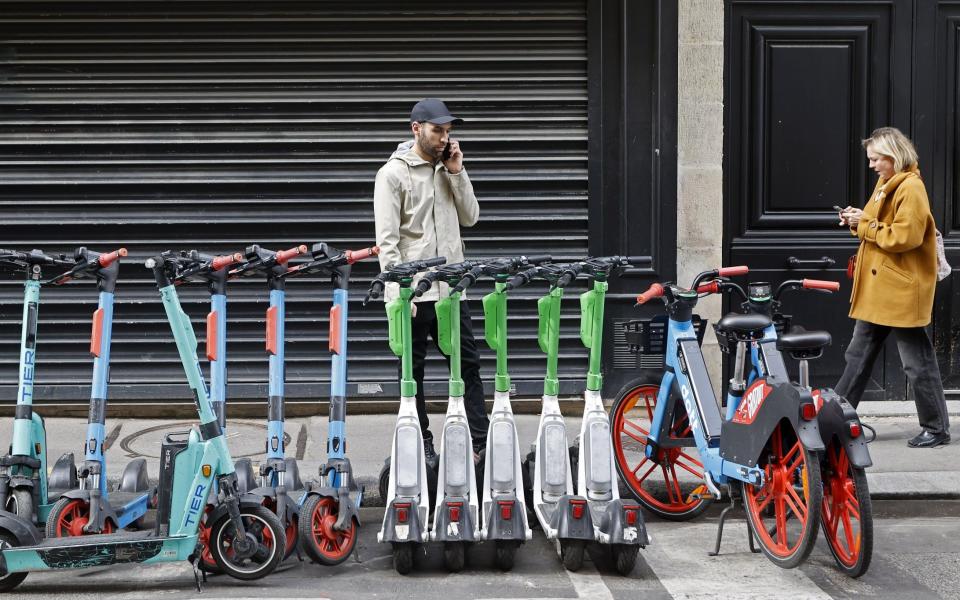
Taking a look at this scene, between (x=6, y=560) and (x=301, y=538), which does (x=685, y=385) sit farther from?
(x=6, y=560)

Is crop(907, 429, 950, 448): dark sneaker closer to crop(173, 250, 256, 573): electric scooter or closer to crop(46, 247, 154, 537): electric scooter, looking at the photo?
crop(173, 250, 256, 573): electric scooter

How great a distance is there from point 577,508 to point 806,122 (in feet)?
15.0

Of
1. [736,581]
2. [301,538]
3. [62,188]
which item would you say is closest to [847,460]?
[736,581]

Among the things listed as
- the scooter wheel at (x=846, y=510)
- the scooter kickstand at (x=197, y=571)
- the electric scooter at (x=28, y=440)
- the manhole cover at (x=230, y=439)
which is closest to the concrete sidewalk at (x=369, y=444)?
the manhole cover at (x=230, y=439)

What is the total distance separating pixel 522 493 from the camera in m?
5.49

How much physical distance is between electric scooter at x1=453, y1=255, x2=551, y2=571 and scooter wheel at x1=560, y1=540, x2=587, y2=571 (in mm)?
171

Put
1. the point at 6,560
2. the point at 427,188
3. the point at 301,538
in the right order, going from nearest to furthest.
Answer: the point at 6,560 → the point at 301,538 → the point at 427,188

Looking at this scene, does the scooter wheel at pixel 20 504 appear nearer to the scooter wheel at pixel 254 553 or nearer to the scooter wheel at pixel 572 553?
the scooter wheel at pixel 254 553

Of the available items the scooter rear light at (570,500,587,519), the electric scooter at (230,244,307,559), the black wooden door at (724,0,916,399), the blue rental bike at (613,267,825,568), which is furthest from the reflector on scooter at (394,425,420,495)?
the black wooden door at (724,0,916,399)

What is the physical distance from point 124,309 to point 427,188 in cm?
329

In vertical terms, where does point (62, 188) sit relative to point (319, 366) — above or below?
above

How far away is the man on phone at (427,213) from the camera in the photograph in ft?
20.9

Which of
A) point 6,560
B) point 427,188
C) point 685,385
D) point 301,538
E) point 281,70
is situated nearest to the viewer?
point 6,560

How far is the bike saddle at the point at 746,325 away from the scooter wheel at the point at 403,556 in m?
1.79
